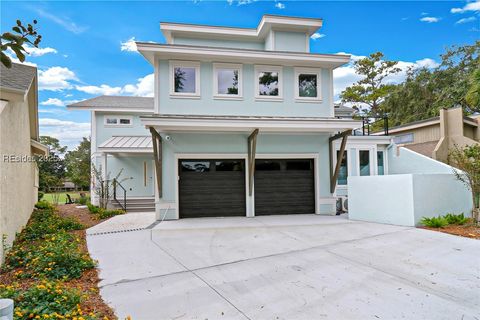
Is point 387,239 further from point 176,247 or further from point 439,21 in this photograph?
point 439,21

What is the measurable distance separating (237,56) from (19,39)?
32.0 ft

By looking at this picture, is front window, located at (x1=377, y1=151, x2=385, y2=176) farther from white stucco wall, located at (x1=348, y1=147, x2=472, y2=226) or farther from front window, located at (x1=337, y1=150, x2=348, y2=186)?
white stucco wall, located at (x1=348, y1=147, x2=472, y2=226)

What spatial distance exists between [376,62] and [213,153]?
23350 millimetres

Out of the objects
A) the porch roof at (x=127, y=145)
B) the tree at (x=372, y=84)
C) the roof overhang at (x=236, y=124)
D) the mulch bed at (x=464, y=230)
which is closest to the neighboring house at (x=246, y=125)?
the roof overhang at (x=236, y=124)

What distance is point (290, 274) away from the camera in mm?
4820

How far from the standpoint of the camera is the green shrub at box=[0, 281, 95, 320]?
10.3 ft

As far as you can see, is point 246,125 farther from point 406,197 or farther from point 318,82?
point 406,197

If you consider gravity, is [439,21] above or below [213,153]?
above

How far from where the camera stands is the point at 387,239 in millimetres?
7195

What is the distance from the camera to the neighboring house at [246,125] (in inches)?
416

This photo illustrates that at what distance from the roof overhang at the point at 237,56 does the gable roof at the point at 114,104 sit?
26.1 ft

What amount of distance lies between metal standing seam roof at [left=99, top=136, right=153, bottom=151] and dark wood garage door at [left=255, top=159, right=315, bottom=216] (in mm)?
6874

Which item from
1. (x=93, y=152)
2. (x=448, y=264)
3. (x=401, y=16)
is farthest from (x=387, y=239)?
(x=93, y=152)

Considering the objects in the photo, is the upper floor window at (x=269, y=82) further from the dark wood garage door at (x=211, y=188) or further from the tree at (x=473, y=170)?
the tree at (x=473, y=170)
